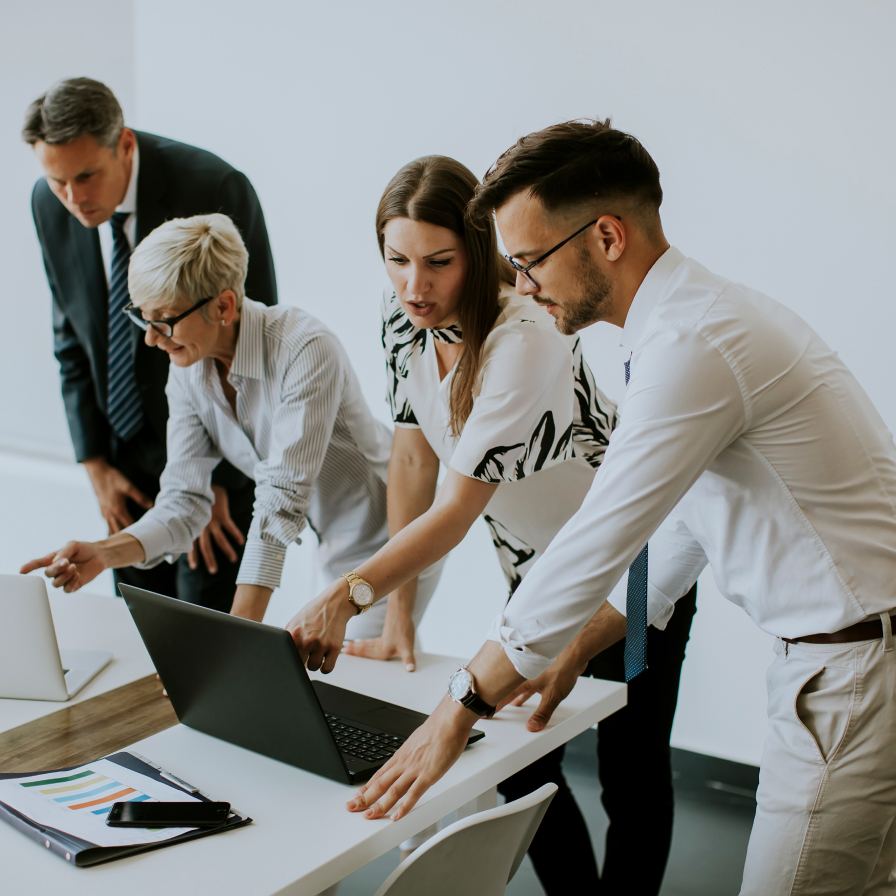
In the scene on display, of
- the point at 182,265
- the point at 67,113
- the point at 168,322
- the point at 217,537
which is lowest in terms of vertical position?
the point at 217,537

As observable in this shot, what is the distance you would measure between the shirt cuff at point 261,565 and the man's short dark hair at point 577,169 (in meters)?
1.01

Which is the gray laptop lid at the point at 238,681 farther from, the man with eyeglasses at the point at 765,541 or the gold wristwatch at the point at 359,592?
the gold wristwatch at the point at 359,592

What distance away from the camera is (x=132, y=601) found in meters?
1.43

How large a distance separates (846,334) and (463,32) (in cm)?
166

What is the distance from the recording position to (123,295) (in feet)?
10.6

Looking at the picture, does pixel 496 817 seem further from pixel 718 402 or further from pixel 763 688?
pixel 763 688

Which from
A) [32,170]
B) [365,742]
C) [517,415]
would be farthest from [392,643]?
[32,170]

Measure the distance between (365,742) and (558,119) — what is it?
90.1 inches

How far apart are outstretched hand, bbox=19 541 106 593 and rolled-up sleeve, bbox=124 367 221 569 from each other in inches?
4.5

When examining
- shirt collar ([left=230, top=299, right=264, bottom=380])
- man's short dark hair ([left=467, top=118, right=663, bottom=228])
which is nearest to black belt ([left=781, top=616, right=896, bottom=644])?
man's short dark hair ([left=467, top=118, right=663, bottom=228])

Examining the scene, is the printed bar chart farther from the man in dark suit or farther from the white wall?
the white wall

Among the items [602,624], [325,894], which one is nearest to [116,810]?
[325,894]

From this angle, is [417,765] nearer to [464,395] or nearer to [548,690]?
[548,690]

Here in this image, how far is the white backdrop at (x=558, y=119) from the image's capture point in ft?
8.64
